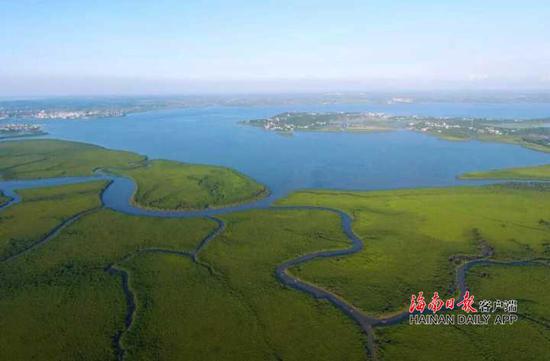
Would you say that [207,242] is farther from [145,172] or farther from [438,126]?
[438,126]

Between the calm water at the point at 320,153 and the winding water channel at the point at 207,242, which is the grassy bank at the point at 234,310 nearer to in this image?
the winding water channel at the point at 207,242

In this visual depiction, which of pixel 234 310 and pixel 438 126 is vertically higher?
pixel 438 126

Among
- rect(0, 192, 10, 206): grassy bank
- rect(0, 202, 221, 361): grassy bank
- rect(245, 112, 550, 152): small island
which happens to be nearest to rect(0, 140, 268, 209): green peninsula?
rect(0, 202, 221, 361): grassy bank

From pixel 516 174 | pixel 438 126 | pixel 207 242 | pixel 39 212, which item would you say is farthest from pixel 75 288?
pixel 438 126

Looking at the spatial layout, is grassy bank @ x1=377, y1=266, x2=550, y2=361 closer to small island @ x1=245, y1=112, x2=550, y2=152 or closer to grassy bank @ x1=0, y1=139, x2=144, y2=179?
grassy bank @ x1=0, y1=139, x2=144, y2=179

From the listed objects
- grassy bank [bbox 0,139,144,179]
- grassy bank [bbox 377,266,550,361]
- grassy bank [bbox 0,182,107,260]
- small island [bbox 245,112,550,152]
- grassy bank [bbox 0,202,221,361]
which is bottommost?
grassy bank [bbox 377,266,550,361]

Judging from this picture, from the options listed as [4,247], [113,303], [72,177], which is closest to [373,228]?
[113,303]
